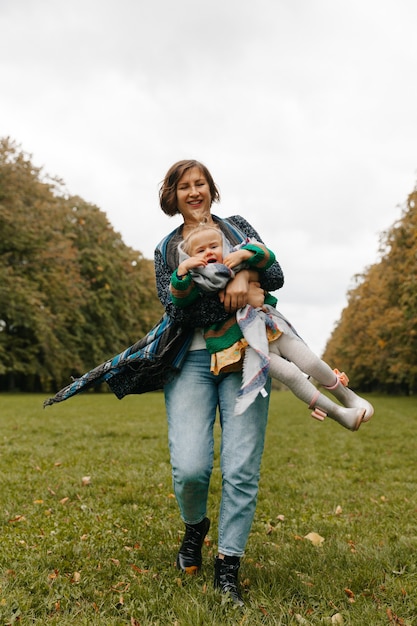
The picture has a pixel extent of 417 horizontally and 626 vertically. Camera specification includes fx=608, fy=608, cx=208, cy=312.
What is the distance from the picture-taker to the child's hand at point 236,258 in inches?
132

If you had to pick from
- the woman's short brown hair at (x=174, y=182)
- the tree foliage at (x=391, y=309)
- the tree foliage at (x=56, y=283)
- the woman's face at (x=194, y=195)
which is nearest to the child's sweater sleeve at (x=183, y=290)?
the woman's face at (x=194, y=195)

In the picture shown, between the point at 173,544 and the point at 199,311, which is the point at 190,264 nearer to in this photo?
the point at 199,311

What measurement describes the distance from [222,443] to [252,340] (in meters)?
0.72

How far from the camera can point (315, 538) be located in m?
4.84

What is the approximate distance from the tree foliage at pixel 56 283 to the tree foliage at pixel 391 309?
1594 cm

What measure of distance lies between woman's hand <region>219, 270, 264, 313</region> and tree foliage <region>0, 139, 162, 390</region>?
2644cm

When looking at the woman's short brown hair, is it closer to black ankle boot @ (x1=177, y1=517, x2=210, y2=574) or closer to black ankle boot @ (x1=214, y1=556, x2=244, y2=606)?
black ankle boot @ (x1=177, y1=517, x2=210, y2=574)

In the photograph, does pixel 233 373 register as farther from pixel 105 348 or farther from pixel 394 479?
pixel 105 348

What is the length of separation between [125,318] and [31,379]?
7.69m

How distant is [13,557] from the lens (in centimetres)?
408

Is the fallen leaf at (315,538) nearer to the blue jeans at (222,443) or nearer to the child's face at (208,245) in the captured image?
the blue jeans at (222,443)

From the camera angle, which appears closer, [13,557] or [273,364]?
[273,364]

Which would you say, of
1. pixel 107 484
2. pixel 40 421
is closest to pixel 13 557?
pixel 107 484

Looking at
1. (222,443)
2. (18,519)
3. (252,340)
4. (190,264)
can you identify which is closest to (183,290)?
(190,264)
